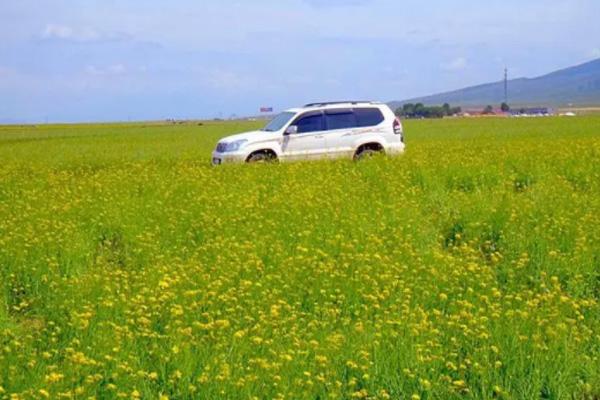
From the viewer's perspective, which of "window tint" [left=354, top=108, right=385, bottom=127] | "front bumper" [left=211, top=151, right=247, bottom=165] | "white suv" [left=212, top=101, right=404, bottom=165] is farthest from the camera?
"window tint" [left=354, top=108, right=385, bottom=127]

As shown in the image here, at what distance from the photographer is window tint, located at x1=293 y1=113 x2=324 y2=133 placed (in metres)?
19.0

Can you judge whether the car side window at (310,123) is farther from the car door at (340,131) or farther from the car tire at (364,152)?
the car tire at (364,152)

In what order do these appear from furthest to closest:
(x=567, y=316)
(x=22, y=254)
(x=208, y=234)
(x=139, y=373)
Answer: (x=208, y=234) < (x=22, y=254) < (x=567, y=316) < (x=139, y=373)

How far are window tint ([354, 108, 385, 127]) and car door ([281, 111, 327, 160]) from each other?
40.8 inches

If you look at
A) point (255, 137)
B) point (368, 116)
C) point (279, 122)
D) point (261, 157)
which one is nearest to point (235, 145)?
point (255, 137)

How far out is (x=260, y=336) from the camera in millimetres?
5492

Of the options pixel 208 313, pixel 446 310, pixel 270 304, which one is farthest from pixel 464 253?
pixel 208 313

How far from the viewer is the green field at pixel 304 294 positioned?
471 cm

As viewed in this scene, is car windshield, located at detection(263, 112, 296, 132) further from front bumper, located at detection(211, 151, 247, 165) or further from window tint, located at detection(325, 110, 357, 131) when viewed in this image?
front bumper, located at detection(211, 151, 247, 165)

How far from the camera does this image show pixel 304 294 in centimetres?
662

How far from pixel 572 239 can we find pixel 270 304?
157 inches

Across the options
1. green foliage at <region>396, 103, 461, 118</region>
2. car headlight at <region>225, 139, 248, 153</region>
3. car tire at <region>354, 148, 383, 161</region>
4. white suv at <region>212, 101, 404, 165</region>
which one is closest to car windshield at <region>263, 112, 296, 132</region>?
white suv at <region>212, 101, 404, 165</region>

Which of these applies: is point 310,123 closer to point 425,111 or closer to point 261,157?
point 261,157

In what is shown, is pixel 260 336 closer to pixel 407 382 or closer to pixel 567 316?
pixel 407 382
